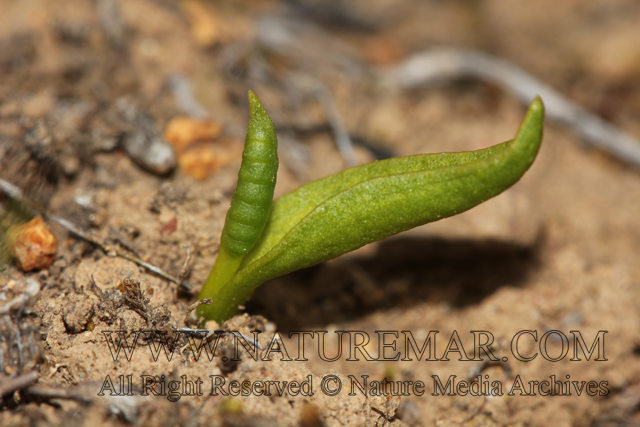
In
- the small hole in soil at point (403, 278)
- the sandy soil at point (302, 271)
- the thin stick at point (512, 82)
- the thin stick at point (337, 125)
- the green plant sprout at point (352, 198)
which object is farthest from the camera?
the thin stick at point (512, 82)

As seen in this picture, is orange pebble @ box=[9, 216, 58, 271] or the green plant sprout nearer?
the green plant sprout

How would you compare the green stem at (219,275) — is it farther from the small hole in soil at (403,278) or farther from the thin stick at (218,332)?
the small hole in soil at (403,278)

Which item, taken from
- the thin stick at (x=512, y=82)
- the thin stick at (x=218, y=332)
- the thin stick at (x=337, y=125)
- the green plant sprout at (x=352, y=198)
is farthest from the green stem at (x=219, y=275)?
the thin stick at (x=512, y=82)

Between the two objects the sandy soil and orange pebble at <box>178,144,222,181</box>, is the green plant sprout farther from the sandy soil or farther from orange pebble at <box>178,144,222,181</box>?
orange pebble at <box>178,144,222,181</box>

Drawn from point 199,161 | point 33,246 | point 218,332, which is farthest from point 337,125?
point 33,246

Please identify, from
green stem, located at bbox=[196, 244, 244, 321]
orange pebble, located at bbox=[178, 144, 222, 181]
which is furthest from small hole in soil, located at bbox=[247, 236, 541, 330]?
orange pebble, located at bbox=[178, 144, 222, 181]

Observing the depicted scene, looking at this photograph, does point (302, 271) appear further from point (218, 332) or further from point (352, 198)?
point (352, 198)
